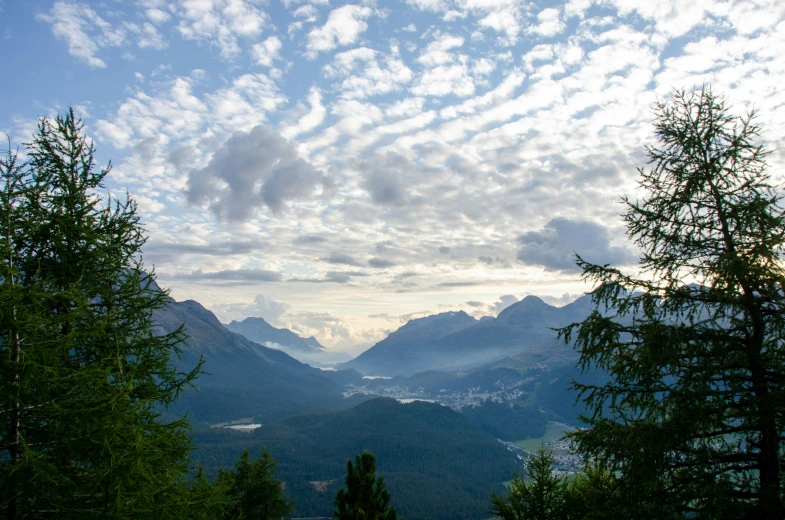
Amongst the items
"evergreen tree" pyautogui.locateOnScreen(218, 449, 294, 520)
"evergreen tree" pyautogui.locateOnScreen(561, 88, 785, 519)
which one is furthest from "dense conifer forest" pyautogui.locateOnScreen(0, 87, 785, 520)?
"evergreen tree" pyautogui.locateOnScreen(218, 449, 294, 520)

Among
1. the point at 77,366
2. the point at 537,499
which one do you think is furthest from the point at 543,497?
the point at 77,366

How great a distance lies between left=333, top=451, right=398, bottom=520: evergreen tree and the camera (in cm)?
2195

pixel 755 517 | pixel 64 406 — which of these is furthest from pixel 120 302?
pixel 755 517

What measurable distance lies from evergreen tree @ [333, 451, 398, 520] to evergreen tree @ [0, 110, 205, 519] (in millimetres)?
14749

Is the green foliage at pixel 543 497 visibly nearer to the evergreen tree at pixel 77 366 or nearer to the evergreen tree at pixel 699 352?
the evergreen tree at pixel 699 352

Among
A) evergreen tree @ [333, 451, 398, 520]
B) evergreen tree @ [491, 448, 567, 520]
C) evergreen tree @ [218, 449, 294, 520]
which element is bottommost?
evergreen tree @ [218, 449, 294, 520]

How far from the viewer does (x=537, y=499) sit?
15047 millimetres

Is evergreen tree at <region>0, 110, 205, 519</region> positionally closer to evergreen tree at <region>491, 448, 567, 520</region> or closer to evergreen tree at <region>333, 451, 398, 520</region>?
evergreen tree at <region>491, 448, 567, 520</region>

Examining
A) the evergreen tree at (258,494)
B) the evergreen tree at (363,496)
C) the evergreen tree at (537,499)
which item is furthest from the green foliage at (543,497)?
the evergreen tree at (258,494)

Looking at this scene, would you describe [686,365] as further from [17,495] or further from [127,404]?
[17,495]

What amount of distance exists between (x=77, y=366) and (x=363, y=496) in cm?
1770

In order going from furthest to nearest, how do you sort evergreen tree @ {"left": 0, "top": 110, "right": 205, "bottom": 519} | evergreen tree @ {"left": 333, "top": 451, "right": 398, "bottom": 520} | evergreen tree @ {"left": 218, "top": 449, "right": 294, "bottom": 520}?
1. evergreen tree @ {"left": 218, "top": 449, "right": 294, "bottom": 520}
2. evergreen tree @ {"left": 333, "top": 451, "right": 398, "bottom": 520}
3. evergreen tree @ {"left": 0, "top": 110, "right": 205, "bottom": 519}

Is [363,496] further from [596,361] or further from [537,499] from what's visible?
[596,361]

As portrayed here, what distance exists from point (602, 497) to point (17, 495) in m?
10.8
